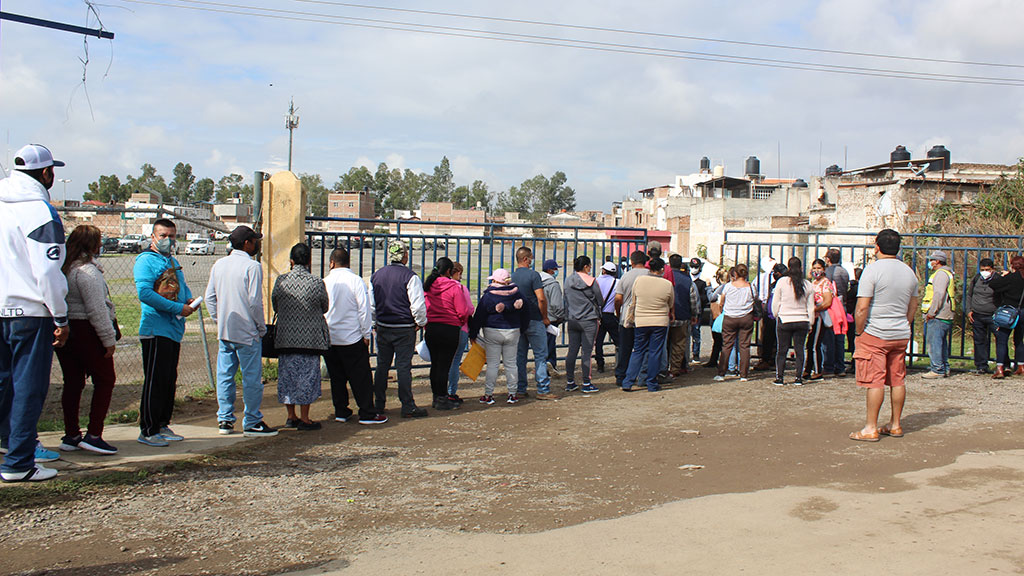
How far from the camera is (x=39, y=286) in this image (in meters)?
4.86

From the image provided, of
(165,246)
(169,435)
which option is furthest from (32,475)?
(165,246)

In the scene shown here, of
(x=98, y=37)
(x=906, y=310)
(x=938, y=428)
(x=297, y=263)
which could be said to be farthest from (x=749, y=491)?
(x=98, y=37)

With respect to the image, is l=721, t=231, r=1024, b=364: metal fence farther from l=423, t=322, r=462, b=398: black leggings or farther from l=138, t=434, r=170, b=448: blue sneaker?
l=138, t=434, r=170, b=448: blue sneaker

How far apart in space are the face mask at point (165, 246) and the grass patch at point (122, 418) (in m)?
1.95

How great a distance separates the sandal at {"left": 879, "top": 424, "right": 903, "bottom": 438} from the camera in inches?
285

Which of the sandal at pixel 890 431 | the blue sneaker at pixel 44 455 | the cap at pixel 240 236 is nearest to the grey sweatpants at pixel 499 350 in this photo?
the cap at pixel 240 236

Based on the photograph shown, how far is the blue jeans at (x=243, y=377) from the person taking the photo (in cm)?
677

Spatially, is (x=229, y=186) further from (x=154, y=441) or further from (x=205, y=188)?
(x=154, y=441)

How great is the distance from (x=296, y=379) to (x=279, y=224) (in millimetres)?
2873

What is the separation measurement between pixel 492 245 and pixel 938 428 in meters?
5.84

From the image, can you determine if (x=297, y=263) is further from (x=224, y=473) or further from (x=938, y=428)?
(x=938, y=428)

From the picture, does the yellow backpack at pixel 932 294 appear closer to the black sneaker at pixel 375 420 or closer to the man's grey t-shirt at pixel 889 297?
the man's grey t-shirt at pixel 889 297

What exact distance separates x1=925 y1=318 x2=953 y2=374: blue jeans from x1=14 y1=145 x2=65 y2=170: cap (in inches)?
429

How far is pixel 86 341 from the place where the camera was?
223 inches
